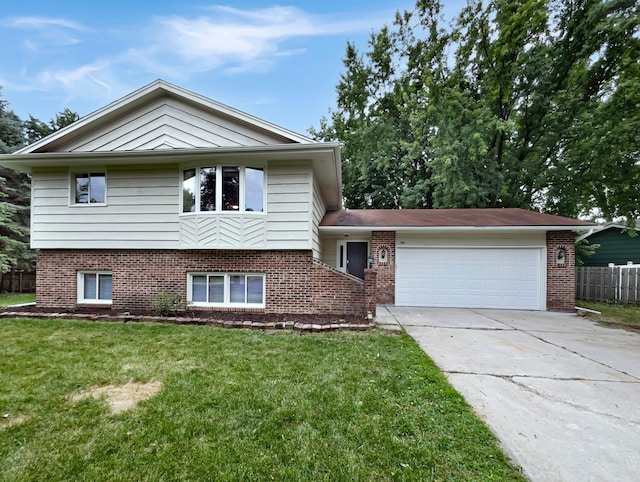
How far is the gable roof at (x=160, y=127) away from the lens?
283 inches

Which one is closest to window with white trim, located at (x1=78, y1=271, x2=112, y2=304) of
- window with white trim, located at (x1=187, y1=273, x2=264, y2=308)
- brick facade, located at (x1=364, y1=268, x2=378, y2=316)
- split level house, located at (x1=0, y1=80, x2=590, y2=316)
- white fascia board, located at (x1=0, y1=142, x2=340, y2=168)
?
split level house, located at (x1=0, y1=80, x2=590, y2=316)

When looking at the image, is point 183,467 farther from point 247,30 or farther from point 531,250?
point 247,30

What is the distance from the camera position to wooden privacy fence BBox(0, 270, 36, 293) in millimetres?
11578

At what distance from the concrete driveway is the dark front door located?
11.8ft

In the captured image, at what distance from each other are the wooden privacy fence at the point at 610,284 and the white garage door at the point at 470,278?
4.35 metres

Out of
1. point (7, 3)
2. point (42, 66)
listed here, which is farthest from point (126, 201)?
point (42, 66)

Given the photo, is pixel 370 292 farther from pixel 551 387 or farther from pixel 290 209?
pixel 551 387

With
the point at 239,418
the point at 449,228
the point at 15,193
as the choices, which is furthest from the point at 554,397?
the point at 15,193

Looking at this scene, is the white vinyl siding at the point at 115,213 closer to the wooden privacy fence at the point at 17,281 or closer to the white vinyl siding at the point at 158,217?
the white vinyl siding at the point at 158,217

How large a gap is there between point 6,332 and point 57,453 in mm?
5114

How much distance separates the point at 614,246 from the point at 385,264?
15005mm

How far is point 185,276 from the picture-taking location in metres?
7.25

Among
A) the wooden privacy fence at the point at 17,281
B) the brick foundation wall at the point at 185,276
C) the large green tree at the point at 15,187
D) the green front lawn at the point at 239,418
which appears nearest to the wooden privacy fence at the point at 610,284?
the brick foundation wall at the point at 185,276

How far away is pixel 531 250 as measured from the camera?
8.54m
